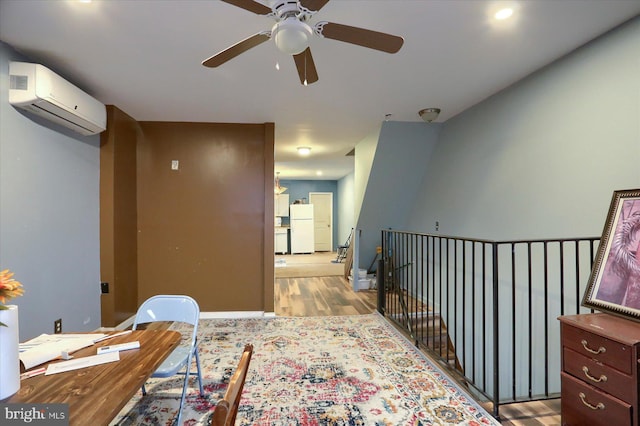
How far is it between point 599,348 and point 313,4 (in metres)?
2.11

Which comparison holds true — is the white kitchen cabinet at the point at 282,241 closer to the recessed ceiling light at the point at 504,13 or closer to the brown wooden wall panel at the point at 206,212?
the brown wooden wall panel at the point at 206,212

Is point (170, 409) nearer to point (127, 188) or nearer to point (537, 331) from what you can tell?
point (127, 188)

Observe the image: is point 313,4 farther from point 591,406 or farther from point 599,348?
point 591,406

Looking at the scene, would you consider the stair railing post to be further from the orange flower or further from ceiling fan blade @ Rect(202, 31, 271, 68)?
the orange flower

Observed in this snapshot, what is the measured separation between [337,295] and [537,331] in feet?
9.04

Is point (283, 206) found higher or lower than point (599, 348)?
higher

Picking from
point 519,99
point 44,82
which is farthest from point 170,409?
point 519,99

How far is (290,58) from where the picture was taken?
2297mm

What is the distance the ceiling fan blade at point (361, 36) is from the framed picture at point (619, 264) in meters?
1.57

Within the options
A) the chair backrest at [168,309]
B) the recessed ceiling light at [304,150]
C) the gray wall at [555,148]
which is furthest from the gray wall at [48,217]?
the gray wall at [555,148]

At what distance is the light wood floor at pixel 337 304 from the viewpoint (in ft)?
6.16

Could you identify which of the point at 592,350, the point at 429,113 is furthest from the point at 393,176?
the point at 592,350

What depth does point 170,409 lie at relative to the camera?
1940mm

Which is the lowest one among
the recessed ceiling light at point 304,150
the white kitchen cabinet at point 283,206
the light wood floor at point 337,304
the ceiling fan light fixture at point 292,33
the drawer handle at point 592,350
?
the light wood floor at point 337,304
